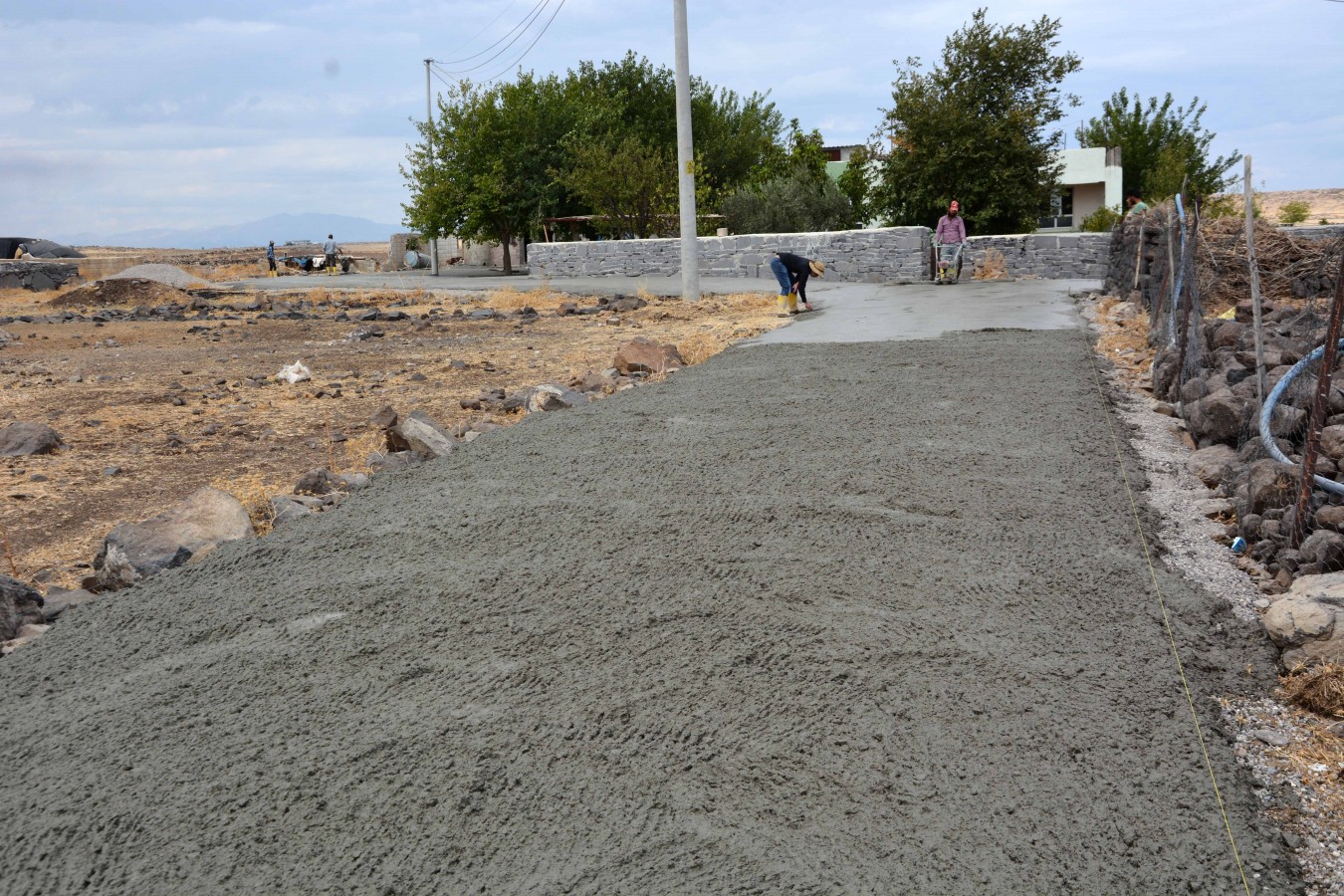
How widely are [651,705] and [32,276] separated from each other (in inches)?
1507

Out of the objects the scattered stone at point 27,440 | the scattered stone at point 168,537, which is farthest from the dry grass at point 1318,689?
the scattered stone at point 27,440

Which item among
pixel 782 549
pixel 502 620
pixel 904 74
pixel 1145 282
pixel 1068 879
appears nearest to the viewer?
pixel 1068 879

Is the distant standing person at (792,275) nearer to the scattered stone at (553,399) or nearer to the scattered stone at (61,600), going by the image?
the scattered stone at (553,399)

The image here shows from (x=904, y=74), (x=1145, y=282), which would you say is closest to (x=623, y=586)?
(x=1145, y=282)

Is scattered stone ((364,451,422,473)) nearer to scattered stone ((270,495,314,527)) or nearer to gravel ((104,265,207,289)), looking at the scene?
scattered stone ((270,495,314,527))

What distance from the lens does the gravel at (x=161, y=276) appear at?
1160 inches

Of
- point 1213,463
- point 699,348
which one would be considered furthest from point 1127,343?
point 1213,463

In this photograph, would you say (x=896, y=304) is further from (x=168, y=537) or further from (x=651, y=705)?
(x=651, y=705)

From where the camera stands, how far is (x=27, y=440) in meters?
9.29

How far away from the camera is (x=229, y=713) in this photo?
3736 millimetres

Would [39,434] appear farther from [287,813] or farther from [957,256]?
[957,256]

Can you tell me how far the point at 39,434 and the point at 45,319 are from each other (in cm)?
1567

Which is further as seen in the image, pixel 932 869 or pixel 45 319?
pixel 45 319

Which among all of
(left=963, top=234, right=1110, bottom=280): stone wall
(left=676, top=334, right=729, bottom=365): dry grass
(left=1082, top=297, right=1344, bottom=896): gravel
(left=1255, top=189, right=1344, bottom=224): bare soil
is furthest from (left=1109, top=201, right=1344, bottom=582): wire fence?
(left=1255, top=189, right=1344, bottom=224): bare soil
